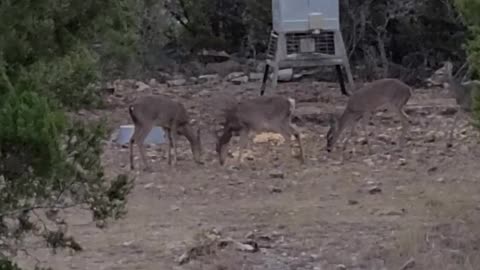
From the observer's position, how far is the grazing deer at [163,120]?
1581 cm

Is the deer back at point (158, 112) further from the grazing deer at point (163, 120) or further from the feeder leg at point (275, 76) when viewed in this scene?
the feeder leg at point (275, 76)

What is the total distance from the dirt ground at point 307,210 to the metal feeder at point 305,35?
322 centimetres

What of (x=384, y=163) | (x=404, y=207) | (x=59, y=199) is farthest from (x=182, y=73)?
(x=59, y=199)

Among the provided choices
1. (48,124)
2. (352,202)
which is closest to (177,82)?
(352,202)

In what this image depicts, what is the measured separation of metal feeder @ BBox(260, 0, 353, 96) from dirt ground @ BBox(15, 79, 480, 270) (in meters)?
3.22

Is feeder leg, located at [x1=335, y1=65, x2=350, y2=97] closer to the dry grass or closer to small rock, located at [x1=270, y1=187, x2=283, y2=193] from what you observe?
small rock, located at [x1=270, y1=187, x2=283, y2=193]

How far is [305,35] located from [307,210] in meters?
9.64

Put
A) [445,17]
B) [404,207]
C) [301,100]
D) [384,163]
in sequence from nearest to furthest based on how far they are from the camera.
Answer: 1. [404,207]
2. [384,163]
3. [301,100]
4. [445,17]

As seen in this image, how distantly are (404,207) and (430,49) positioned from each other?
40.1 ft

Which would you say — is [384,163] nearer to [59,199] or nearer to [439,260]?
[439,260]

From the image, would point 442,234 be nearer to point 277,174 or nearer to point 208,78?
point 277,174

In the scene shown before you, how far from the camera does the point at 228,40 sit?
26312 millimetres

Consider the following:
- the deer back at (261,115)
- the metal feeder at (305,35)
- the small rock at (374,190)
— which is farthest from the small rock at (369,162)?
the metal feeder at (305,35)

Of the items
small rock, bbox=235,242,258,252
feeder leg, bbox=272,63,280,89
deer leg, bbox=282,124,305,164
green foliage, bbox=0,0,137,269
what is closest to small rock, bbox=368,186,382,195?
deer leg, bbox=282,124,305,164
